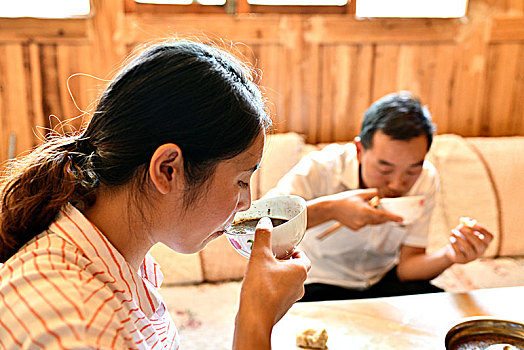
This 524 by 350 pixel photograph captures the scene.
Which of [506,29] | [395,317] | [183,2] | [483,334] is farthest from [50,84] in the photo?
[506,29]

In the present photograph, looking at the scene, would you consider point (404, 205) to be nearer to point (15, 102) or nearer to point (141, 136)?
point (141, 136)

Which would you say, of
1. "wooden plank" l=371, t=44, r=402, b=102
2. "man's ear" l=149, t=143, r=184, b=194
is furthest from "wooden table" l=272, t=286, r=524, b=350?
"wooden plank" l=371, t=44, r=402, b=102

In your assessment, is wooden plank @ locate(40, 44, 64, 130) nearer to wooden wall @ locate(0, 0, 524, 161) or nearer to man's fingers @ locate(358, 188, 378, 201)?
wooden wall @ locate(0, 0, 524, 161)

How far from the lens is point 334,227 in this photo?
1799mm

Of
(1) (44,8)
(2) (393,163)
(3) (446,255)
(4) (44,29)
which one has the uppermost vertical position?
(1) (44,8)

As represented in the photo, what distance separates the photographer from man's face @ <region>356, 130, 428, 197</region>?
1.73 metres

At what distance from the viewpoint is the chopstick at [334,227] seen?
1.63 m

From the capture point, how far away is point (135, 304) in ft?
2.89

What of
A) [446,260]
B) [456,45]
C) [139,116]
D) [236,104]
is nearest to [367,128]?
[446,260]

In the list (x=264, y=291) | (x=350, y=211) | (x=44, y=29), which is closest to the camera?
(x=264, y=291)

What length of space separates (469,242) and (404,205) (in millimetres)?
243

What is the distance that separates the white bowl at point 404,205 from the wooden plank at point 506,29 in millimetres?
1941

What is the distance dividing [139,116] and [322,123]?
2200mm

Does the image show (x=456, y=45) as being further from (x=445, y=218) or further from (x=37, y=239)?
(x=37, y=239)
